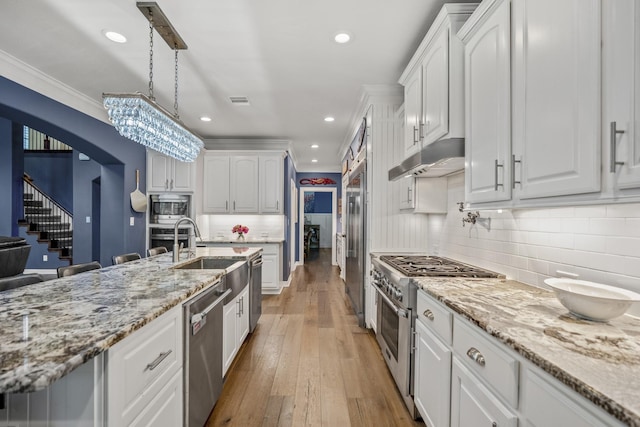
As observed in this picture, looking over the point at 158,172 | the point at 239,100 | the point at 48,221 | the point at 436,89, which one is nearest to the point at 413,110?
the point at 436,89

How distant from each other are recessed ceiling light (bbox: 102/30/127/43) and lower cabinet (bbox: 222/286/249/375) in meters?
2.34

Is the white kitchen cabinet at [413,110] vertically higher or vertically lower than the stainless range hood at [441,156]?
higher

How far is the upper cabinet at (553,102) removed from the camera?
0.87 metres

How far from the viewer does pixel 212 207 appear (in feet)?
16.9

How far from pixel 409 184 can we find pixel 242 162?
3.30 meters

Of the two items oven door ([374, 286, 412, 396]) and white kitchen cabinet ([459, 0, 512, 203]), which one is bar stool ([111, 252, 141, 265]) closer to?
oven door ([374, 286, 412, 396])

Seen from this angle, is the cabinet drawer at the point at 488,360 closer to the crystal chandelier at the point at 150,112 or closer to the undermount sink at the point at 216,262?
the undermount sink at the point at 216,262

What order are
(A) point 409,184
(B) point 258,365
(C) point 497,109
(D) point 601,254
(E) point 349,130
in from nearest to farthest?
1. (D) point 601,254
2. (C) point 497,109
3. (B) point 258,365
4. (A) point 409,184
5. (E) point 349,130

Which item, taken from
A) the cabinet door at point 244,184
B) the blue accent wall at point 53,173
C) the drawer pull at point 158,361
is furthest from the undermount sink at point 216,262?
the blue accent wall at point 53,173

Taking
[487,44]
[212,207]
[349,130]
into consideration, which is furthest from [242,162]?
[487,44]

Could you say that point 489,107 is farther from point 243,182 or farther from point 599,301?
point 243,182

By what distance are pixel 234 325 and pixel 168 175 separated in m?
3.46

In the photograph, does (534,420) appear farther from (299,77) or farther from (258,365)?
(299,77)

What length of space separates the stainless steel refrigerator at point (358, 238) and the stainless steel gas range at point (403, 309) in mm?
994
